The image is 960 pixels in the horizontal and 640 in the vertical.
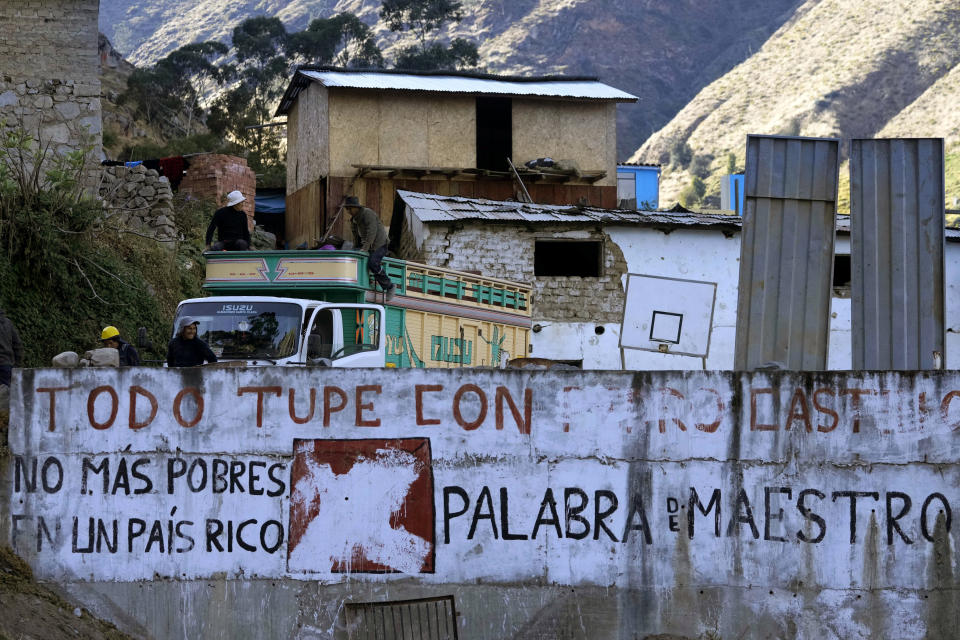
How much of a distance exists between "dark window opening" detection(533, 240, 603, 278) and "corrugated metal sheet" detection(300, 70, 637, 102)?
5705 millimetres

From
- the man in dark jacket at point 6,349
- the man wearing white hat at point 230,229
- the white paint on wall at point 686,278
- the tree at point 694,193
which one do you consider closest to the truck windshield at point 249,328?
the man in dark jacket at point 6,349

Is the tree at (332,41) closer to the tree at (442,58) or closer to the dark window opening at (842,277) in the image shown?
the tree at (442,58)

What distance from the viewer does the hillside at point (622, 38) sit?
130000 mm

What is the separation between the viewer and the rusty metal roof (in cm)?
3306

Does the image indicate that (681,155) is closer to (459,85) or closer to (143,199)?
(459,85)

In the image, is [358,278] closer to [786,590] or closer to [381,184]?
[786,590]

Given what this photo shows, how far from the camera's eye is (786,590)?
889 centimetres

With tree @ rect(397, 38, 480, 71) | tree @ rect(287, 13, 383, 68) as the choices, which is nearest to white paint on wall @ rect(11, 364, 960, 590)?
tree @ rect(287, 13, 383, 68)

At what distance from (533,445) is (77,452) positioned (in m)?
3.30

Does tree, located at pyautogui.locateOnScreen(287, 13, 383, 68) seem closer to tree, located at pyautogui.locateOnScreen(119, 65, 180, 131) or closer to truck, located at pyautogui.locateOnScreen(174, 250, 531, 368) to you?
tree, located at pyautogui.locateOnScreen(119, 65, 180, 131)

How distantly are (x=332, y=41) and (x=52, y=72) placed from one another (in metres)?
52.0

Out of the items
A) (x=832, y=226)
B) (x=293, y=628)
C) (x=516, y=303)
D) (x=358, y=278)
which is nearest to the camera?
(x=293, y=628)

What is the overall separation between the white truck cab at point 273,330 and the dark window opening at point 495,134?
69.1 ft

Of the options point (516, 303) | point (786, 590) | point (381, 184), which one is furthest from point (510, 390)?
point (381, 184)
